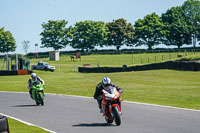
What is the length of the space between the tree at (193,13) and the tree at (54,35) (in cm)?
3510

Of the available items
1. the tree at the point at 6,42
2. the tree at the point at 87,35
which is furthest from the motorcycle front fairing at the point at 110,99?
the tree at the point at 6,42

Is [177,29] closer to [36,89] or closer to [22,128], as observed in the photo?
[36,89]

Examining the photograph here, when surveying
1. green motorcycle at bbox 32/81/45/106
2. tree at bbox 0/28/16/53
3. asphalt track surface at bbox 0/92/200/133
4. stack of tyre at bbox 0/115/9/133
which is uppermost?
tree at bbox 0/28/16/53

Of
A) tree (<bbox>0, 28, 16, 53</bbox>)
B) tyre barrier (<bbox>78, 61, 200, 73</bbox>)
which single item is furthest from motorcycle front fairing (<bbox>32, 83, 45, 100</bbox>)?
tree (<bbox>0, 28, 16, 53</bbox>)

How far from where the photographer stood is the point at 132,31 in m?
135

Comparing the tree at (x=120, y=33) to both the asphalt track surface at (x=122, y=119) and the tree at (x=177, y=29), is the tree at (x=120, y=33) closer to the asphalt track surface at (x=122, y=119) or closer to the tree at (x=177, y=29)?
the tree at (x=177, y=29)

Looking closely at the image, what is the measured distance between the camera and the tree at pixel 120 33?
130 metres

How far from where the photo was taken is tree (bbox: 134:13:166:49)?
4813 inches

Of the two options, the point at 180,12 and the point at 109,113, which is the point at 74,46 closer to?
the point at 180,12

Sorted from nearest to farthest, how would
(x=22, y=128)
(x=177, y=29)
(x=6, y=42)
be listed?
(x=22, y=128), (x=177, y=29), (x=6, y=42)

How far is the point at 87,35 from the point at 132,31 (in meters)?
14.0

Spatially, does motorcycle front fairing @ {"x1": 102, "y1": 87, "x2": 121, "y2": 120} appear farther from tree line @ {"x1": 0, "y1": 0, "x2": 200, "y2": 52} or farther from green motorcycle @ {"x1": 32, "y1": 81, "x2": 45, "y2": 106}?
tree line @ {"x1": 0, "y1": 0, "x2": 200, "y2": 52}

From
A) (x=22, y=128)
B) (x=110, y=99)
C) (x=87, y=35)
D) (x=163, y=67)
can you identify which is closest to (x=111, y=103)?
(x=110, y=99)

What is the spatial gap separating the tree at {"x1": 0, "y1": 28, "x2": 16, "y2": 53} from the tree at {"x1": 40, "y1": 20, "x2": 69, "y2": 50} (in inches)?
550
